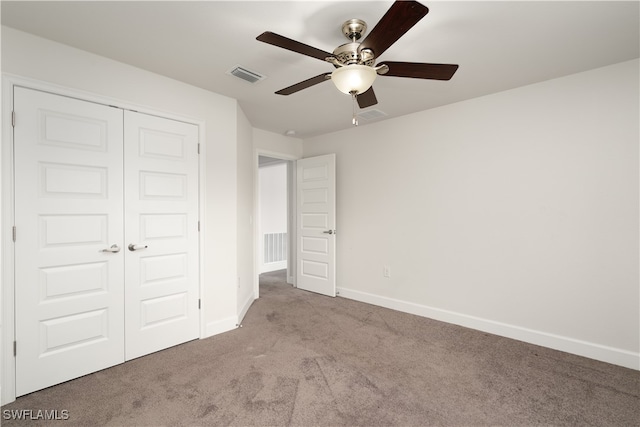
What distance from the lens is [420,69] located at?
1.77m

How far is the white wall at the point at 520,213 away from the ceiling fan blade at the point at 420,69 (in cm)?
156

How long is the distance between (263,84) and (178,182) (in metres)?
1.22

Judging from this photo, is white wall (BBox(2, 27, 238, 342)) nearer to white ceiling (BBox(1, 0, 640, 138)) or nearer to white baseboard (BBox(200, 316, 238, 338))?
white baseboard (BBox(200, 316, 238, 338))

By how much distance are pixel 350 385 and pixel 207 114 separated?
2738 mm

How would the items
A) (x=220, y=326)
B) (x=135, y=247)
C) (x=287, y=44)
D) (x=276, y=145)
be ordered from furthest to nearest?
(x=276, y=145) < (x=220, y=326) < (x=135, y=247) < (x=287, y=44)

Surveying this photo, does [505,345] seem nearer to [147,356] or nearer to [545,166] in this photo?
[545,166]

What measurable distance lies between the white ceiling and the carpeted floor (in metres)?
2.45

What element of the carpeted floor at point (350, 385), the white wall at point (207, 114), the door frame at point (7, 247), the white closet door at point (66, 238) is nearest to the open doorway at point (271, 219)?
the white wall at point (207, 114)

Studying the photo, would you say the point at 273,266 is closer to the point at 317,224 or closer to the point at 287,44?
the point at 317,224

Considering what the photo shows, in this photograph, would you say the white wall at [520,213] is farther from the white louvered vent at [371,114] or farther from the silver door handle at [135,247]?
the silver door handle at [135,247]

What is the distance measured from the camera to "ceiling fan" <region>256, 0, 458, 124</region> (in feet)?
4.60

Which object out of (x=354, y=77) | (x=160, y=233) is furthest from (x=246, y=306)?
(x=354, y=77)

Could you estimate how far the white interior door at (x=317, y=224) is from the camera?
4.25 m

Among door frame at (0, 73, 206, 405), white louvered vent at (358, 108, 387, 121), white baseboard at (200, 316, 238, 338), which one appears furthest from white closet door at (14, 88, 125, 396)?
white louvered vent at (358, 108, 387, 121)
